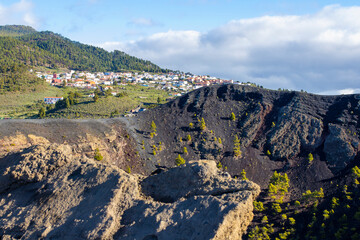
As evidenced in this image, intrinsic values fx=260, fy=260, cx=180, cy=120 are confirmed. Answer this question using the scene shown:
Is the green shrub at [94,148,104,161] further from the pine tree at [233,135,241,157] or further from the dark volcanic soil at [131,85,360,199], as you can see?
the pine tree at [233,135,241,157]

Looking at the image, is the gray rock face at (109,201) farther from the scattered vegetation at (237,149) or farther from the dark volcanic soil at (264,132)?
the scattered vegetation at (237,149)

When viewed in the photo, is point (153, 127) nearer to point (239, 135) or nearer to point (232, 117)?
point (232, 117)

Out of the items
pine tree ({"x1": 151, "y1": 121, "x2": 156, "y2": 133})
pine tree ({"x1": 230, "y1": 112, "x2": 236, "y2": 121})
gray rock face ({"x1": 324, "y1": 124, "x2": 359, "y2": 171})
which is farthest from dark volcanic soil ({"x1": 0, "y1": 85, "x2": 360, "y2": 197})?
pine tree ({"x1": 151, "y1": 121, "x2": 156, "y2": 133})

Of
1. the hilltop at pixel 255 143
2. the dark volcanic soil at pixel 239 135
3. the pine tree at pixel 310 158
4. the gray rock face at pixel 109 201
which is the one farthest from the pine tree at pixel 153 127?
the pine tree at pixel 310 158

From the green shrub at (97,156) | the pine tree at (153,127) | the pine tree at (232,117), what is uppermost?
the pine tree at (232,117)

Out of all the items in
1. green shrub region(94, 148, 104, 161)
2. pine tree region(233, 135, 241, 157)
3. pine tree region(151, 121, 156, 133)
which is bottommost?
green shrub region(94, 148, 104, 161)
